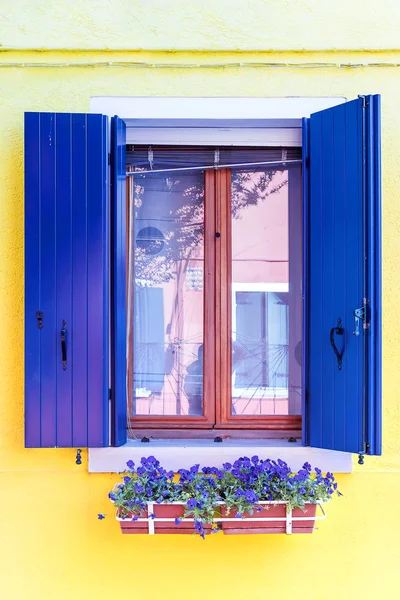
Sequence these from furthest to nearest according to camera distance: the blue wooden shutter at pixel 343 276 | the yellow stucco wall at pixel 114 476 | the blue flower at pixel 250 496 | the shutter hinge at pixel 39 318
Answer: the yellow stucco wall at pixel 114 476 → the shutter hinge at pixel 39 318 → the blue wooden shutter at pixel 343 276 → the blue flower at pixel 250 496

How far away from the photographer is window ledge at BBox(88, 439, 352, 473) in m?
2.51

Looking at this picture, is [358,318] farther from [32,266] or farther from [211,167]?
[32,266]

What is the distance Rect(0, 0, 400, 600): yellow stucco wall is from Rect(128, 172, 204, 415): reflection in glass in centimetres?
49

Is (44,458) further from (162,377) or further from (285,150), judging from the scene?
(285,150)

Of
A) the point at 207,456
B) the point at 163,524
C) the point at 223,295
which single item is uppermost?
the point at 223,295

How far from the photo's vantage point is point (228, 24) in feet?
8.49

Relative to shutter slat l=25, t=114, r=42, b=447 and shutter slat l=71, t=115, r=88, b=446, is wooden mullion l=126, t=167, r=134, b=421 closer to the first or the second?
shutter slat l=71, t=115, r=88, b=446

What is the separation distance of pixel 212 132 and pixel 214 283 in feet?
2.55

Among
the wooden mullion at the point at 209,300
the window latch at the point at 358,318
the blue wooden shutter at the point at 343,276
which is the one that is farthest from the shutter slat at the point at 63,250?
the window latch at the point at 358,318

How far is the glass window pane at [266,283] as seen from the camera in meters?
2.75

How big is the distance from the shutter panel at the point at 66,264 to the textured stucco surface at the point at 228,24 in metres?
0.50

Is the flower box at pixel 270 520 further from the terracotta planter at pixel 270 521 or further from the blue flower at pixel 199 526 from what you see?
the blue flower at pixel 199 526

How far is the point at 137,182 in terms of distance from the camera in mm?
2773

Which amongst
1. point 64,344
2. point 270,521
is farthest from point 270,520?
point 64,344
